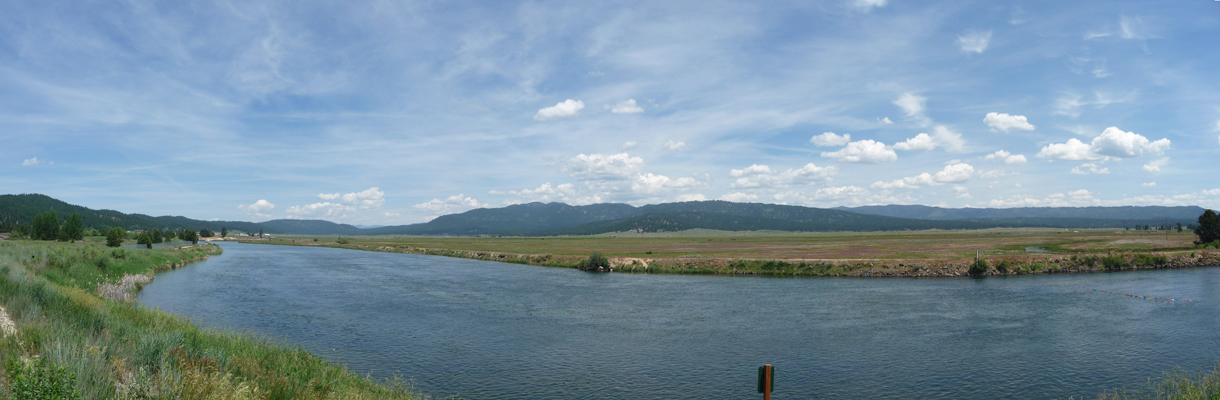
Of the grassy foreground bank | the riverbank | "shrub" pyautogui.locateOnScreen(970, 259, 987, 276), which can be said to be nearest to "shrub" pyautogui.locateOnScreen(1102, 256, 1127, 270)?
the riverbank

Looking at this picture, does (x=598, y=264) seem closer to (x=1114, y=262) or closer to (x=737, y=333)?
(x=737, y=333)

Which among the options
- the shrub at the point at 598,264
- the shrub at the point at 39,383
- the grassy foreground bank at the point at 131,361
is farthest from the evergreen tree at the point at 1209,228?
the shrub at the point at 39,383

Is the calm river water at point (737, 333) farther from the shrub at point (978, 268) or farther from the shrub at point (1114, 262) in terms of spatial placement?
the shrub at point (1114, 262)

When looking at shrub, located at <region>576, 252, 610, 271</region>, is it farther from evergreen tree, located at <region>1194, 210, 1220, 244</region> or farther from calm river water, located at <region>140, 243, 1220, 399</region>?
evergreen tree, located at <region>1194, 210, 1220, 244</region>

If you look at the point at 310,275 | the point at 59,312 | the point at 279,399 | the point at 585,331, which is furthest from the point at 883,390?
the point at 310,275

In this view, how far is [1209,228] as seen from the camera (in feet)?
265

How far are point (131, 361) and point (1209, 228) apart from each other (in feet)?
383

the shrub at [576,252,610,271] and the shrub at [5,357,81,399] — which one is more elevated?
the shrub at [5,357,81,399]

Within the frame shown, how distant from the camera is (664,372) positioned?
21547 millimetres

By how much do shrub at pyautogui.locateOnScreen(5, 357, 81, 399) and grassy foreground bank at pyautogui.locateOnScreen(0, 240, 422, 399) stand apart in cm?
1

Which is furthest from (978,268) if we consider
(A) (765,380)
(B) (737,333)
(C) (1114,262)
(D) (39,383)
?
(D) (39,383)

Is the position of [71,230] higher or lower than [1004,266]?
higher

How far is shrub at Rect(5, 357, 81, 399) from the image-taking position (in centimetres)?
667

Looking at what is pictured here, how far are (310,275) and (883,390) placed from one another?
5806 cm
